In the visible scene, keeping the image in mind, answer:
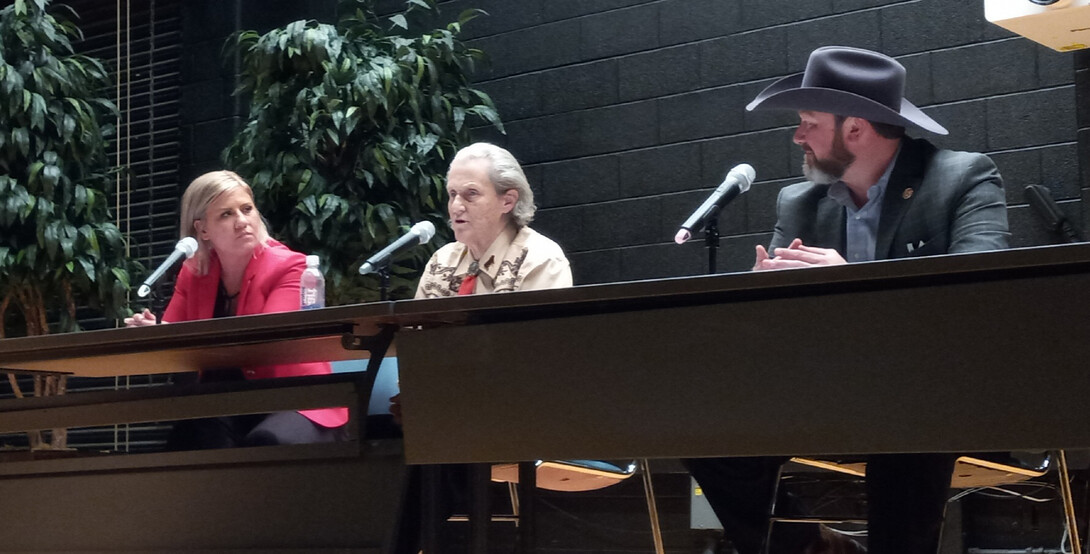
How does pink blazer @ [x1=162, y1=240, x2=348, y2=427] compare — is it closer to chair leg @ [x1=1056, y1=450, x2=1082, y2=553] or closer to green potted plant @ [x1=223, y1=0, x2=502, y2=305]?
green potted plant @ [x1=223, y1=0, x2=502, y2=305]

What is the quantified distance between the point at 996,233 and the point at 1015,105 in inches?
51.5

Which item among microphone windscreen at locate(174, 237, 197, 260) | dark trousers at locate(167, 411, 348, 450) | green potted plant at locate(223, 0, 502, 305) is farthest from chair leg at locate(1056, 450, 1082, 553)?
green potted plant at locate(223, 0, 502, 305)

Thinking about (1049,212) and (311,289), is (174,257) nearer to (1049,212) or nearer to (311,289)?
(311,289)

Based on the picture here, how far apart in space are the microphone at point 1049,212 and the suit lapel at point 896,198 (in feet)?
3.45

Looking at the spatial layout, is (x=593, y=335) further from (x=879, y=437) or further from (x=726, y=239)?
(x=726, y=239)

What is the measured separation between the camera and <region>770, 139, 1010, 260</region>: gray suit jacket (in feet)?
6.97

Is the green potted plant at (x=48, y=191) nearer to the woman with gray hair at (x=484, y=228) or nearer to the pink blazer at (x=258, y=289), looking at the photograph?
the pink blazer at (x=258, y=289)

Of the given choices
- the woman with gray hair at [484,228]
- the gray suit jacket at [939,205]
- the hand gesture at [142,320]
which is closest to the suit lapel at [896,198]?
the gray suit jacket at [939,205]

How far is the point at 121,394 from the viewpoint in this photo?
183 cm

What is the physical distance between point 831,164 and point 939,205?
9.0 inches

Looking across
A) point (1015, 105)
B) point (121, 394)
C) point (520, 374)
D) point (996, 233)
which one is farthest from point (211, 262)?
point (1015, 105)

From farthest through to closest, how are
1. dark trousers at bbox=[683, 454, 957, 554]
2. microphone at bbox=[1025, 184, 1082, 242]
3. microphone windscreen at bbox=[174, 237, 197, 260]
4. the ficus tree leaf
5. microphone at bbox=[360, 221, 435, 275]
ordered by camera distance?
the ficus tree leaf → microphone at bbox=[1025, 184, 1082, 242] → microphone windscreen at bbox=[174, 237, 197, 260] → microphone at bbox=[360, 221, 435, 275] → dark trousers at bbox=[683, 454, 957, 554]

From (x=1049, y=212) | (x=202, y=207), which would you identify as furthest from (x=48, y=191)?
(x=1049, y=212)

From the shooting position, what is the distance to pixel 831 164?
2307 millimetres
